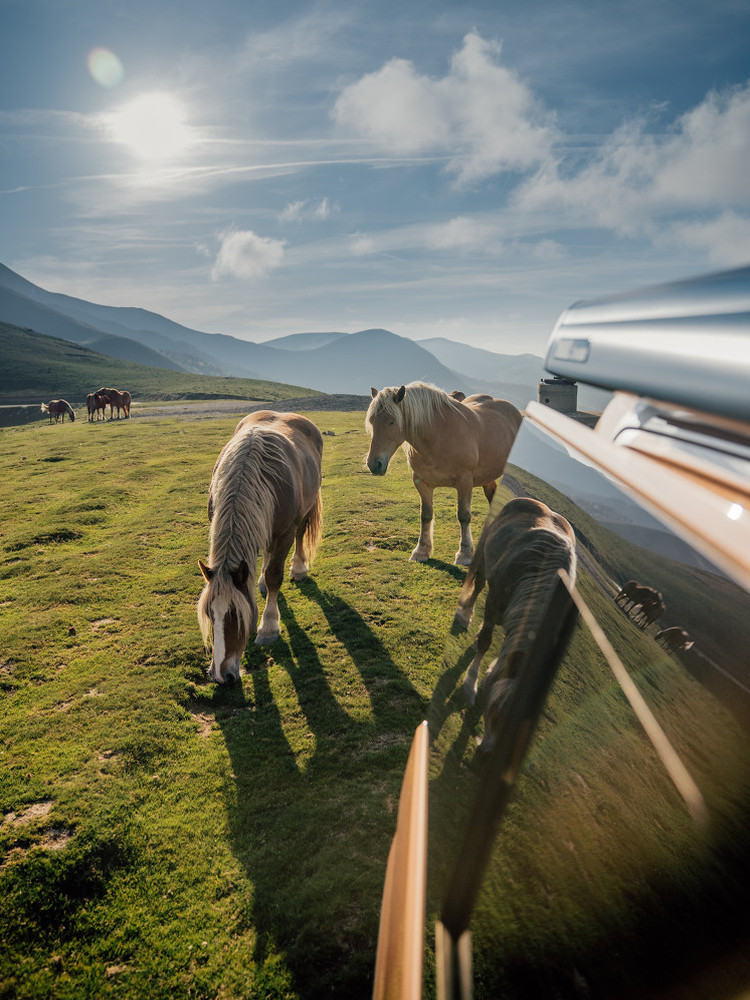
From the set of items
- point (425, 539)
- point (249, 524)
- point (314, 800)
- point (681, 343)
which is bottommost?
point (314, 800)

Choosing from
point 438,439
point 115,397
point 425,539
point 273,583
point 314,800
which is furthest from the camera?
point 115,397

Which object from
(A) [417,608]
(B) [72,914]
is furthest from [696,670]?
(A) [417,608]

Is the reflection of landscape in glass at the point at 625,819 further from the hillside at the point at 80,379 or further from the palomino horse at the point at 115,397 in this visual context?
the hillside at the point at 80,379

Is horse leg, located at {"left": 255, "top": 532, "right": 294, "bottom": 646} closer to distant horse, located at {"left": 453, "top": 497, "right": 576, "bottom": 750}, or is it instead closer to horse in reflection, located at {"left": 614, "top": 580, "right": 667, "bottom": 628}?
distant horse, located at {"left": 453, "top": 497, "right": 576, "bottom": 750}

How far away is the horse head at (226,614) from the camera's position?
373cm

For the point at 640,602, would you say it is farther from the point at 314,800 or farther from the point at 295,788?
the point at 295,788

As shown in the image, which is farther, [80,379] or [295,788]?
[80,379]

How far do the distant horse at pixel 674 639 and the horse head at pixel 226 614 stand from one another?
134 inches

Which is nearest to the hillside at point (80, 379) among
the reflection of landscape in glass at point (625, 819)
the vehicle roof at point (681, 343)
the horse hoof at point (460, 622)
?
the horse hoof at point (460, 622)

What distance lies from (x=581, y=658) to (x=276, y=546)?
15.1 feet

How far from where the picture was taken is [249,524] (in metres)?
4.08

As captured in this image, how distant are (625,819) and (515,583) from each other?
2.06 ft

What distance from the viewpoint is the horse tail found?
6.72 m

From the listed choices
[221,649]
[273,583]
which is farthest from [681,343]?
[273,583]
